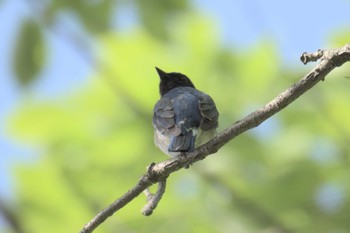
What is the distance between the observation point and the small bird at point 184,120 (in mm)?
4216

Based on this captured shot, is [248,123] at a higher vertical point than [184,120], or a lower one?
lower

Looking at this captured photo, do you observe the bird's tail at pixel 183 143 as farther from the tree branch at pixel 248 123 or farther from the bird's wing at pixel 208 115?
the tree branch at pixel 248 123

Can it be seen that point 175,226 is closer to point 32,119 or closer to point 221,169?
point 221,169

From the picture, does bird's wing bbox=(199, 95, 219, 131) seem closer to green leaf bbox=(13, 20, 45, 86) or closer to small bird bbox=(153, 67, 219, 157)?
small bird bbox=(153, 67, 219, 157)

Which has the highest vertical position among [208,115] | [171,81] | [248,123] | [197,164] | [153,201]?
[171,81]

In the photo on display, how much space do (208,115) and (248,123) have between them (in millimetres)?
1319

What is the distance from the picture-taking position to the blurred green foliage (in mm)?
4020

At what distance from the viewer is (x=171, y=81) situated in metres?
5.53

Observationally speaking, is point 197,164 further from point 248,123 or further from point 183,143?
point 248,123

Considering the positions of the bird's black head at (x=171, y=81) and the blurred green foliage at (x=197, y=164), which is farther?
the bird's black head at (x=171, y=81)

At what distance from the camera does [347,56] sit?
291 cm

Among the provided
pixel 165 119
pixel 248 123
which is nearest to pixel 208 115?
pixel 165 119

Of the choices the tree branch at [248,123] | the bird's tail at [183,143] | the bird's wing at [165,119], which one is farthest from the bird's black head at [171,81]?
the tree branch at [248,123]

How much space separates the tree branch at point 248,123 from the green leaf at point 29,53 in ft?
3.45
